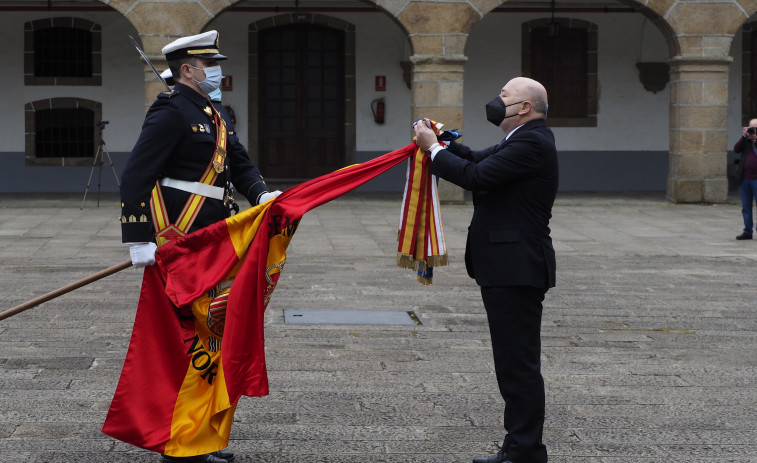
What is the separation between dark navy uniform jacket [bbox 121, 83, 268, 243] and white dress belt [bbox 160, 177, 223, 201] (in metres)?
0.02

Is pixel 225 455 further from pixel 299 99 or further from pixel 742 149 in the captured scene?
pixel 299 99

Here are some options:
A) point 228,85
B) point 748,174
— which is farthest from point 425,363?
point 228,85

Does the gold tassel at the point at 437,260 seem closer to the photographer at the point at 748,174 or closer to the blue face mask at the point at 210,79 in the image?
the blue face mask at the point at 210,79

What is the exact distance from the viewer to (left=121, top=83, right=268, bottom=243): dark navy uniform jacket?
491cm

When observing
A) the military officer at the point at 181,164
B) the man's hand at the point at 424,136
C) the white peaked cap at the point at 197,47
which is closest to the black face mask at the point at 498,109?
the man's hand at the point at 424,136

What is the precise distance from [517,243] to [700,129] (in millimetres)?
14799

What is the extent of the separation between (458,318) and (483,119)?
13.5 metres

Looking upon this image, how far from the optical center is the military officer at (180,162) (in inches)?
194

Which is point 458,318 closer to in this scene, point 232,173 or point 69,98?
point 232,173

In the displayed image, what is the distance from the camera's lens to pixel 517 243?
4.79m

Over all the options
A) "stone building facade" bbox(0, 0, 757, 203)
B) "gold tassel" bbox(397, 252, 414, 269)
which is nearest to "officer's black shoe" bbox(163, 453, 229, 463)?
"gold tassel" bbox(397, 252, 414, 269)

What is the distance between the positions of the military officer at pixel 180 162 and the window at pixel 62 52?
16563 millimetres

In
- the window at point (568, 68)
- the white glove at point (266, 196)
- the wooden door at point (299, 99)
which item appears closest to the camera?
the white glove at point (266, 196)

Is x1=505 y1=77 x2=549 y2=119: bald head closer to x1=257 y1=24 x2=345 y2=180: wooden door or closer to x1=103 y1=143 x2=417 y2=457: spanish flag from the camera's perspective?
x1=103 y1=143 x2=417 y2=457: spanish flag
